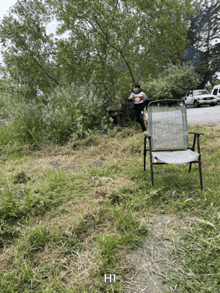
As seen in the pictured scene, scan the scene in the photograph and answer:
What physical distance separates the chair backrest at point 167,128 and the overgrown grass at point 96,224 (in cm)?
49

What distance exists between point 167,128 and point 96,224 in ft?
7.06

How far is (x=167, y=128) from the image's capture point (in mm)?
3836

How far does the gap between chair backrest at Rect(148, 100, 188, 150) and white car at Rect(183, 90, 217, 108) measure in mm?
15532

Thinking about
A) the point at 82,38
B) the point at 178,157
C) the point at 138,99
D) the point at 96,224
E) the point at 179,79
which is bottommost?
the point at 96,224

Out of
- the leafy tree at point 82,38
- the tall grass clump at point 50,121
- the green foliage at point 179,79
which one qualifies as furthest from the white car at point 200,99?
the tall grass clump at point 50,121

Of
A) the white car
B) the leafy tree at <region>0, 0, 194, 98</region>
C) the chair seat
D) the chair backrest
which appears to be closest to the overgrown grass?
the chair seat

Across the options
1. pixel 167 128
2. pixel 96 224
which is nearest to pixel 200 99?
pixel 167 128

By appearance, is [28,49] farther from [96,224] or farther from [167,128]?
[96,224]

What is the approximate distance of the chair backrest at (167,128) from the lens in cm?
381

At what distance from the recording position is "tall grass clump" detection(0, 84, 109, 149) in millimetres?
6043

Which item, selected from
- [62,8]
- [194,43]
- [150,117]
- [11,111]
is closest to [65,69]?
[62,8]

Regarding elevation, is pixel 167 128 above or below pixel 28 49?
below

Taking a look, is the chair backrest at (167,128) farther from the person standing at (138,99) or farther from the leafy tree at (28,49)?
the leafy tree at (28,49)

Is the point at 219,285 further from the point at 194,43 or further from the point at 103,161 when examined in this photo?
the point at 194,43
